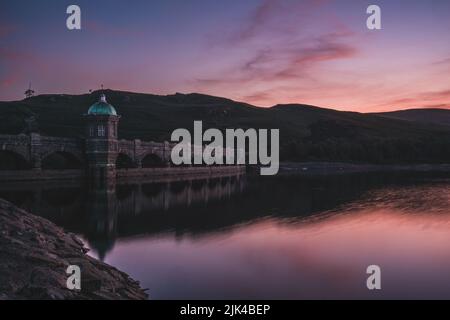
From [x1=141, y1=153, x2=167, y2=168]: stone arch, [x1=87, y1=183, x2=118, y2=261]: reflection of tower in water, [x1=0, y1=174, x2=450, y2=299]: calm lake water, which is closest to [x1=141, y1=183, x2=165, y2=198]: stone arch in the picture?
[x1=0, y1=174, x2=450, y2=299]: calm lake water

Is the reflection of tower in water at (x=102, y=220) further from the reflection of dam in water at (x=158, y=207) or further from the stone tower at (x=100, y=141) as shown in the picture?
the stone tower at (x=100, y=141)

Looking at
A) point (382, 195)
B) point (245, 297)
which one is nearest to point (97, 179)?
point (382, 195)

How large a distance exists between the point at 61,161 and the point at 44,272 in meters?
71.8

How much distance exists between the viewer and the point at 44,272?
14.5 metres

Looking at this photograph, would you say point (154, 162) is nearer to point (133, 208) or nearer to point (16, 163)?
point (16, 163)

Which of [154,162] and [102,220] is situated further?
[154,162]

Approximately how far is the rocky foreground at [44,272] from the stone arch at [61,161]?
1822 inches

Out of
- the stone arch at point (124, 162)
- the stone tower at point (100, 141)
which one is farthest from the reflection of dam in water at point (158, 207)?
the stone arch at point (124, 162)

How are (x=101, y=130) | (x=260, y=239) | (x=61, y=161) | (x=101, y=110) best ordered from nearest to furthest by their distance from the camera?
(x=260, y=239) → (x=101, y=110) → (x=101, y=130) → (x=61, y=161)

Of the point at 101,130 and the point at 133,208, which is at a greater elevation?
the point at 101,130

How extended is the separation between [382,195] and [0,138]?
48.6m

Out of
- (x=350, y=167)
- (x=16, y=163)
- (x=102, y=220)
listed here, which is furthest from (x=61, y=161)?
(x=350, y=167)

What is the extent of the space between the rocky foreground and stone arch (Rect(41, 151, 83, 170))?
46.3m
